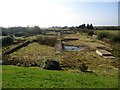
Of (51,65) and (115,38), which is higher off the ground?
(115,38)

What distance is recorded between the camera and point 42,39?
57.5 m

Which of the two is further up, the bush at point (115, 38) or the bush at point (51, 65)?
the bush at point (115, 38)

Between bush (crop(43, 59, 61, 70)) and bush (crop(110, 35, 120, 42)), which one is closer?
bush (crop(43, 59, 61, 70))

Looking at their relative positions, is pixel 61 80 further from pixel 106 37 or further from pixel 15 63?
pixel 106 37

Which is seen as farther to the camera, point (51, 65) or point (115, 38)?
point (115, 38)

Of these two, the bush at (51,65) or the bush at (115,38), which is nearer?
the bush at (51,65)

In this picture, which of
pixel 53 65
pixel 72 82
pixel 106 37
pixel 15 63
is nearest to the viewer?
pixel 72 82

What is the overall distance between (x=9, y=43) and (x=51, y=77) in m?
39.0

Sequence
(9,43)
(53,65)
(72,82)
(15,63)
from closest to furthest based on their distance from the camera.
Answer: (72,82)
(53,65)
(15,63)
(9,43)

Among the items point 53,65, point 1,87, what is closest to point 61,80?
point 1,87

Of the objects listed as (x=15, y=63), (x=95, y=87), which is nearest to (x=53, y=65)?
(x=15, y=63)

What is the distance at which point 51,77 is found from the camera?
16406 mm

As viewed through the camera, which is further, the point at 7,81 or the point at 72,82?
the point at 72,82

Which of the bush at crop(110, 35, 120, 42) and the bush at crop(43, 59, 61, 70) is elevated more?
the bush at crop(110, 35, 120, 42)
